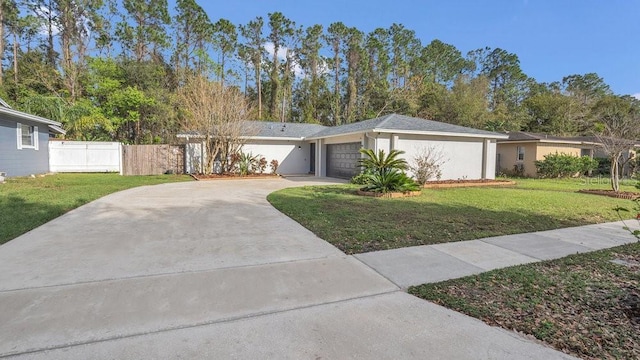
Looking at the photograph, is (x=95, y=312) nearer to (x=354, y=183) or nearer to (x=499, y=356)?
(x=499, y=356)

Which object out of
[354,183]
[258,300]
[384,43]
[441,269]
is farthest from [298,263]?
[384,43]

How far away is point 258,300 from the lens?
322 cm

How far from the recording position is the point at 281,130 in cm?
2172

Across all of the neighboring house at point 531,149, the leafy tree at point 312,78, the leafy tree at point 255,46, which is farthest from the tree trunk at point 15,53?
the neighboring house at point 531,149

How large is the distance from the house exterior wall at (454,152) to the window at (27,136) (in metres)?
16.5

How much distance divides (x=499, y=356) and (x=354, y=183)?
1239cm

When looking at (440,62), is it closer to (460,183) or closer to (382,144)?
(460,183)

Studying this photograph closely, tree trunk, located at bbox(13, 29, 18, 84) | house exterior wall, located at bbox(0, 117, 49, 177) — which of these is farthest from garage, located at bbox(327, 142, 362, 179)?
tree trunk, located at bbox(13, 29, 18, 84)

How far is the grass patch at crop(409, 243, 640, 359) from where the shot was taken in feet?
8.52

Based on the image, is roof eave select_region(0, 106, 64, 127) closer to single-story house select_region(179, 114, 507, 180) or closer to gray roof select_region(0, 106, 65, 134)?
gray roof select_region(0, 106, 65, 134)

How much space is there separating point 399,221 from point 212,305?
15.0ft

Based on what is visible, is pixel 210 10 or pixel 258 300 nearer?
pixel 258 300

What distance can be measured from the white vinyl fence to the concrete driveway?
56.7 ft

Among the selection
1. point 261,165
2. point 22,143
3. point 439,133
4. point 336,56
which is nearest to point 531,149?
point 439,133
